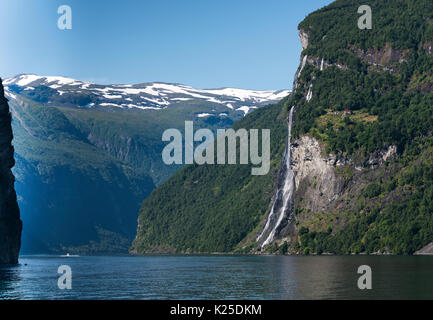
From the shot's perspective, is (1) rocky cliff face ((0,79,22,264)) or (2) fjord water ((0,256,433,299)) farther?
(1) rocky cliff face ((0,79,22,264))

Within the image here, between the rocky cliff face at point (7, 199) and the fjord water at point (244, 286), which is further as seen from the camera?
the rocky cliff face at point (7, 199)

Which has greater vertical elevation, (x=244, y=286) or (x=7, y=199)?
(x=7, y=199)

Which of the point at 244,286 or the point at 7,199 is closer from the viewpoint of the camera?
the point at 244,286
